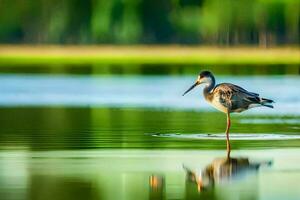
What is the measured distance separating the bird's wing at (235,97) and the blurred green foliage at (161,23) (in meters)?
74.5

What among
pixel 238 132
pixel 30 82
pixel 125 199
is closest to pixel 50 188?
pixel 125 199

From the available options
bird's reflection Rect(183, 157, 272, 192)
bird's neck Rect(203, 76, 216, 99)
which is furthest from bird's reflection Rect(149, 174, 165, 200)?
bird's neck Rect(203, 76, 216, 99)

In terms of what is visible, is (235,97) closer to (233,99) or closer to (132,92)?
(233,99)

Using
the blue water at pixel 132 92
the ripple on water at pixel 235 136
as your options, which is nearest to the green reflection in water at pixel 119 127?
the ripple on water at pixel 235 136

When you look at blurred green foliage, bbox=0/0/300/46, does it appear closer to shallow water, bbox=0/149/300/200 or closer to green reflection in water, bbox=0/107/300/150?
green reflection in water, bbox=0/107/300/150

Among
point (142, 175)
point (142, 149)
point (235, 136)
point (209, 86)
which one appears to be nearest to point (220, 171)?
point (142, 175)

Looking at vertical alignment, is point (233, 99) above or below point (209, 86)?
below

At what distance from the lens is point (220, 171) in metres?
14.2

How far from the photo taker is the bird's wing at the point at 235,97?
18656mm

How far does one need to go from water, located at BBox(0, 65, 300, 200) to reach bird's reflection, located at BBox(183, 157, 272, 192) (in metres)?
0.01

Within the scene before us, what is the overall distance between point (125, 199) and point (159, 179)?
5.01ft

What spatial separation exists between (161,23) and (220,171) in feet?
284

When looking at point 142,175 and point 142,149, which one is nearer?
point 142,175

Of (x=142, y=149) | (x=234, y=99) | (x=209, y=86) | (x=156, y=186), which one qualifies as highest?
(x=209, y=86)
